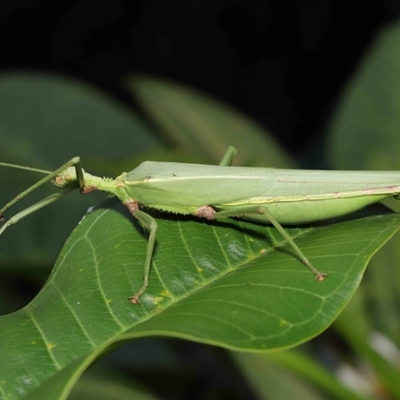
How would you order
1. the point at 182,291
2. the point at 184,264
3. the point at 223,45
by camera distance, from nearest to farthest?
the point at 182,291
the point at 184,264
the point at 223,45

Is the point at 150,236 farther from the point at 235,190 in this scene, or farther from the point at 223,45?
the point at 223,45

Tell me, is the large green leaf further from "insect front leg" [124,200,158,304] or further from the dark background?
the dark background

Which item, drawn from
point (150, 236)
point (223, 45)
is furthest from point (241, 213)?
point (223, 45)

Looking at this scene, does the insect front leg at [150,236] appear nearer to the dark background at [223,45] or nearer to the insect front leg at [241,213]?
the insect front leg at [241,213]

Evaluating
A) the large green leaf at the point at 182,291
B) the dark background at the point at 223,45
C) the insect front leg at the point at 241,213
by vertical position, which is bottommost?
the large green leaf at the point at 182,291

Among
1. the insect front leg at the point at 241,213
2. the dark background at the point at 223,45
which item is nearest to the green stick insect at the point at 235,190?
the insect front leg at the point at 241,213

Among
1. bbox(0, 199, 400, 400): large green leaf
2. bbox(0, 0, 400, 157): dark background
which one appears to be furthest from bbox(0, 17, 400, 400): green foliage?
bbox(0, 0, 400, 157): dark background
